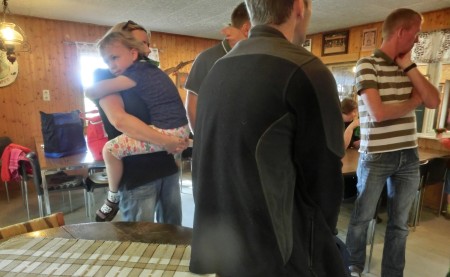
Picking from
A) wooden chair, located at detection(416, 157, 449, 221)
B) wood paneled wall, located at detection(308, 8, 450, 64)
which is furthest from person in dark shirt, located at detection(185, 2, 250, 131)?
wood paneled wall, located at detection(308, 8, 450, 64)

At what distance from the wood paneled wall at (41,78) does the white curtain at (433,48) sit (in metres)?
4.65

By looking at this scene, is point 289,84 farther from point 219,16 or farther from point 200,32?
point 200,32

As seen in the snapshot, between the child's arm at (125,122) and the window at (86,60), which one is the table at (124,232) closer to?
the child's arm at (125,122)

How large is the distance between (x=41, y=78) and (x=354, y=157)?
13.9ft

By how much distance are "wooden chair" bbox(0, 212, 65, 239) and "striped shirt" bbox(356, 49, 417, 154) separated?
59.6 inches

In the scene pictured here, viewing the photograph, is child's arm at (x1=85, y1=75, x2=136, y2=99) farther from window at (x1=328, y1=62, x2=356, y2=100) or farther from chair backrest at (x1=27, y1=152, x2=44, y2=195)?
window at (x1=328, y1=62, x2=356, y2=100)

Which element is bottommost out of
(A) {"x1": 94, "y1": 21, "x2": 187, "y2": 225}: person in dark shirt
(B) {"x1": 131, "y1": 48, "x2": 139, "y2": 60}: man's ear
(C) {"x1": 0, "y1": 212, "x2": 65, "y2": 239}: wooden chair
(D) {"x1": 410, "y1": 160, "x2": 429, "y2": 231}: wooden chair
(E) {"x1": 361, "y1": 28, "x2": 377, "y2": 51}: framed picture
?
(D) {"x1": 410, "y1": 160, "x2": 429, "y2": 231}: wooden chair

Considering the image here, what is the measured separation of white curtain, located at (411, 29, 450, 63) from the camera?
3.85m

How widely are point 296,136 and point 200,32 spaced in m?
5.24

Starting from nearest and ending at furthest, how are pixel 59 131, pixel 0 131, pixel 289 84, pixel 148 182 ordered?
1. pixel 289 84
2. pixel 148 182
3. pixel 59 131
4. pixel 0 131

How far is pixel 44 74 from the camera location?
439cm

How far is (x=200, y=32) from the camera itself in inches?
216

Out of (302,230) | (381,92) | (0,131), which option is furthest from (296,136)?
(0,131)

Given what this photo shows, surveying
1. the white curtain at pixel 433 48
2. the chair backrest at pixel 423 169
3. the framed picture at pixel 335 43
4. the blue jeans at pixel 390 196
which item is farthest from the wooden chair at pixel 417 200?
the framed picture at pixel 335 43
